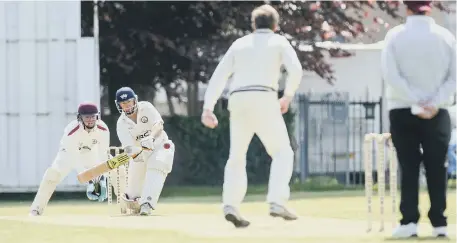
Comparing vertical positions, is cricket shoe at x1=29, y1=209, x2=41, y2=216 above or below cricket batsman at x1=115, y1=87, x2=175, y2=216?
below

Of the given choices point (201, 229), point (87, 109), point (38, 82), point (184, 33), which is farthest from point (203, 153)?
point (201, 229)

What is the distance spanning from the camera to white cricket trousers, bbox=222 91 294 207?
11086 mm

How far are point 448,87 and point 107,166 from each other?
5.50m

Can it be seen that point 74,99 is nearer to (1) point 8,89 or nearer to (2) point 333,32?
(1) point 8,89

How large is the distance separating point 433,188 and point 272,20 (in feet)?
6.55

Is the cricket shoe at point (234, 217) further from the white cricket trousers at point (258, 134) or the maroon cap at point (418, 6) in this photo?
the maroon cap at point (418, 6)

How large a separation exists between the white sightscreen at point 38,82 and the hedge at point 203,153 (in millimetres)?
3591

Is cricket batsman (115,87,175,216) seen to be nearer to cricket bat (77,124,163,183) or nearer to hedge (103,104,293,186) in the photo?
cricket bat (77,124,163,183)

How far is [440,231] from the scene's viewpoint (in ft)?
33.2

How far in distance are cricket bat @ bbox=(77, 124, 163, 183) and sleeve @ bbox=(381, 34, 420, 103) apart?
5017 mm

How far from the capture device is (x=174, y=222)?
40.7 ft

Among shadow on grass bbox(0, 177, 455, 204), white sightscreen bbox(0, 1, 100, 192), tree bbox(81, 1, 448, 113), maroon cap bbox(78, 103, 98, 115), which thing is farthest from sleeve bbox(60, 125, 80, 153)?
tree bbox(81, 1, 448, 113)

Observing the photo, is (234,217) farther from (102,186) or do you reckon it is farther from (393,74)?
(102,186)

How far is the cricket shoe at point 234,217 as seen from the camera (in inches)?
439
